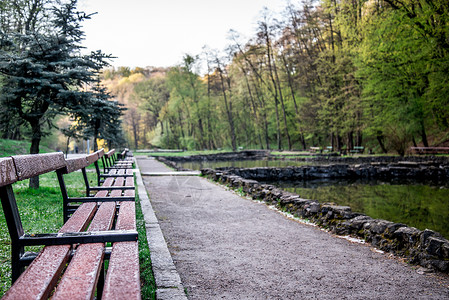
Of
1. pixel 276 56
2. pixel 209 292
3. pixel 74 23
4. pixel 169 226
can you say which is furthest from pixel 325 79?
pixel 209 292

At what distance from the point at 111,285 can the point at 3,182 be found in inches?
33.0

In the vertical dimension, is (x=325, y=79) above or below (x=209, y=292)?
above

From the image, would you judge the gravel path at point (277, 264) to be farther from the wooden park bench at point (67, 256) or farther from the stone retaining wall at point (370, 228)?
the wooden park bench at point (67, 256)

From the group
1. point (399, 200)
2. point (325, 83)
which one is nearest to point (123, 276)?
point (399, 200)

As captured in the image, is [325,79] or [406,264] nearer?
[406,264]

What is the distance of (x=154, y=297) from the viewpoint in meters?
2.69

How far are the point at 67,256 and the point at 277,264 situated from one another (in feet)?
7.91

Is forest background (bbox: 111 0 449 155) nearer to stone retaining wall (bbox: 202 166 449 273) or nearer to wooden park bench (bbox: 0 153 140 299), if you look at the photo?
stone retaining wall (bbox: 202 166 449 273)

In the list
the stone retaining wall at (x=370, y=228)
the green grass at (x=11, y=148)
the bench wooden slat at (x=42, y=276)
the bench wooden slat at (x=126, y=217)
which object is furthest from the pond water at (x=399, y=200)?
the green grass at (x=11, y=148)

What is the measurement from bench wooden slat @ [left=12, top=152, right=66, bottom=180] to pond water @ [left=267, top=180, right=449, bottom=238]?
654 cm

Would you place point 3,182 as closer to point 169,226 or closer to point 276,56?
point 169,226

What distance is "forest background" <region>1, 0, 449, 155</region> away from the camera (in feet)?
68.0

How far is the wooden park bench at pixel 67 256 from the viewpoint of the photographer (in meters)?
1.41

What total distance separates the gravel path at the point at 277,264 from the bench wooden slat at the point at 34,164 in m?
1.57
